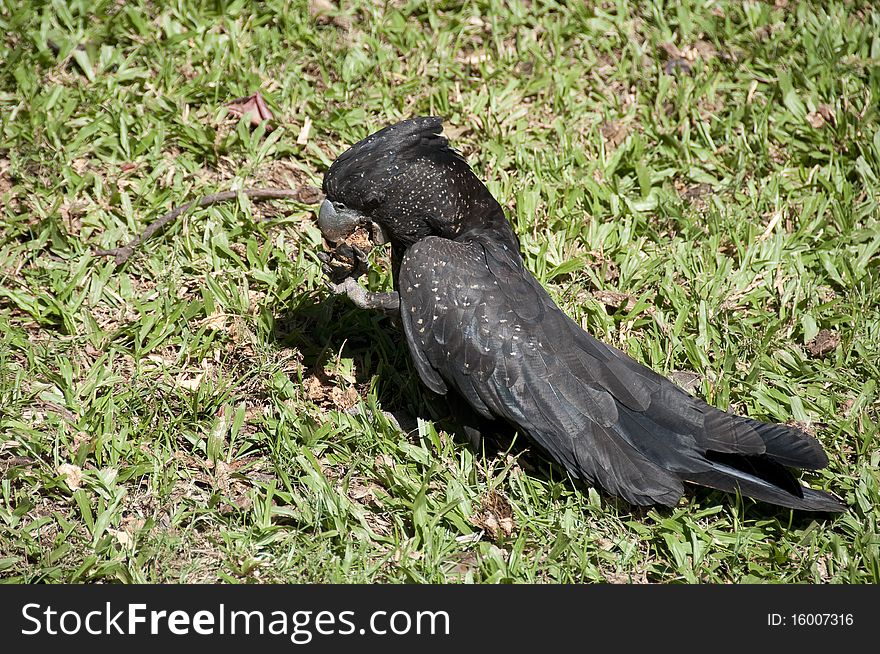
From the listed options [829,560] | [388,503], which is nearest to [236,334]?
[388,503]

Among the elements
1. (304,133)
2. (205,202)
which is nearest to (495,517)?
(205,202)

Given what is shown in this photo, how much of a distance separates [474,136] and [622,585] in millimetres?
3374

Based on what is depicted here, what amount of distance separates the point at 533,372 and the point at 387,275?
1.44 m

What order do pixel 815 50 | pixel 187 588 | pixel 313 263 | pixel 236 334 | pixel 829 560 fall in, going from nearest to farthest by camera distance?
pixel 187 588, pixel 829 560, pixel 236 334, pixel 313 263, pixel 815 50

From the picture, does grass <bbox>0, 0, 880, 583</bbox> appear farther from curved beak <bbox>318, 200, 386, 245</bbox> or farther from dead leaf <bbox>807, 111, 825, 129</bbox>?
curved beak <bbox>318, 200, 386, 245</bbox>

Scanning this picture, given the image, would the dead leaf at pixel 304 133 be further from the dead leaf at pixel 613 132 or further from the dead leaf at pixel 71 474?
the dead leaf at pixel 71 474

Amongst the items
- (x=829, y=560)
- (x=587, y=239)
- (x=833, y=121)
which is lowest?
(x=829, y=560)

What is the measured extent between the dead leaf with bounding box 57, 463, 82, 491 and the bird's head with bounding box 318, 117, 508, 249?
1.66 m

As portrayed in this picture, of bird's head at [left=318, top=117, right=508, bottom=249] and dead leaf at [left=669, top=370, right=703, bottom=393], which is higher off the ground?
bird's head at [left=318, top=117, right=508, bottom=249]

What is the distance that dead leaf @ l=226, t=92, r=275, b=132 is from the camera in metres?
6.07

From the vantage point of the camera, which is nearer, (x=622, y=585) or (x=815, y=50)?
(x=622, y=585)

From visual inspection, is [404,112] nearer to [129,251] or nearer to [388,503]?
[129,251]

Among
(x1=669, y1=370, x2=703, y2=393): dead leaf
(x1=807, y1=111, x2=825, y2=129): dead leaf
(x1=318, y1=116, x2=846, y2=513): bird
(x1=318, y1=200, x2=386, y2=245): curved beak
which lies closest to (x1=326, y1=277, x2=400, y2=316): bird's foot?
(x1=318, y1=116, x2=846, y2=513): bird

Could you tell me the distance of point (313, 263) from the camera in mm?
5426
